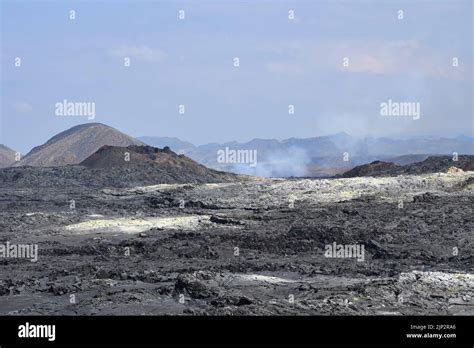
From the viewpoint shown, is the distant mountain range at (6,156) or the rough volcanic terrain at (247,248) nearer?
the rough volcanic terrain at (247,248)

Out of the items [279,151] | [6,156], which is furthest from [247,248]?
[279,151]

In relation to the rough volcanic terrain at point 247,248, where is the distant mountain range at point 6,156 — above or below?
above

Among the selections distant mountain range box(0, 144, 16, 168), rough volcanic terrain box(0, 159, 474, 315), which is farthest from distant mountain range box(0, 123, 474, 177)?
rough volcanic terrain box(0, 159, 474, 315)

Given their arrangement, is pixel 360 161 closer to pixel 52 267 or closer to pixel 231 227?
pixel 231 227

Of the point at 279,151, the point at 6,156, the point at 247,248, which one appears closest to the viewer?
the point at 247,248

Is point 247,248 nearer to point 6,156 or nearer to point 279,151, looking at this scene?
point 6,156

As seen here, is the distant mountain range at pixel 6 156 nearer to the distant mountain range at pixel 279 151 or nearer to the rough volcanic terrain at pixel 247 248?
the distant mountain range at pixel 279 151

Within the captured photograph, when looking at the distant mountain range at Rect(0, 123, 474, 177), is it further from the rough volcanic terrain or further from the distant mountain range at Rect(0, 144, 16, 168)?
the rough volcanic terrain

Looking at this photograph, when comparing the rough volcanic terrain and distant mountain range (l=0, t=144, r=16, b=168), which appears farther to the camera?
distant mountain range (l=0, t=144, r=16, b=168)

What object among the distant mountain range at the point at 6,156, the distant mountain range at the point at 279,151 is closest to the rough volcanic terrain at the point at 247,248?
the distant mountain range at the point at 279,151
